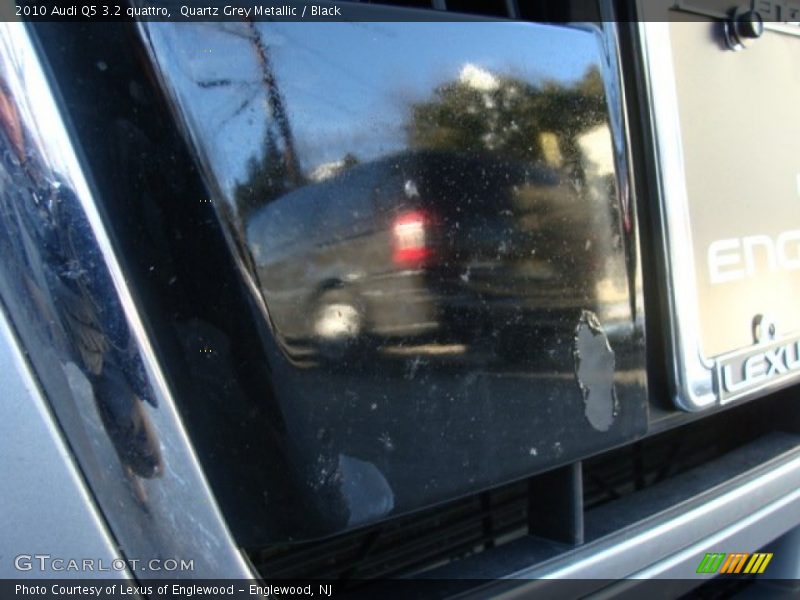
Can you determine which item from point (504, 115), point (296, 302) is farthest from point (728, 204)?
point (296, 302)

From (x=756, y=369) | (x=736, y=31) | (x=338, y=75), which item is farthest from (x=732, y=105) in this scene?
(x=338, y=75)

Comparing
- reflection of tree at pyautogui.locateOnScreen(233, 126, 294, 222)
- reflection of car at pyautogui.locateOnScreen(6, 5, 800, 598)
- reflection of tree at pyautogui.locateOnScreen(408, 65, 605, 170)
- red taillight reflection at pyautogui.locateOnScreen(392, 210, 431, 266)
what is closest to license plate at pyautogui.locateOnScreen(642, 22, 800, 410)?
reflection of car at pyautogui.locateOnScreen(6, 5, 800, 598)

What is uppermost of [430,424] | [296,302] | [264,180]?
[264,180]

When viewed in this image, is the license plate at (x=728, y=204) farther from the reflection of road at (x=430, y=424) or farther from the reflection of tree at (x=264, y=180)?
the reflection of tree at (x=264, y=180)

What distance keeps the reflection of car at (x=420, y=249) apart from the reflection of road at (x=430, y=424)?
0.18 ft

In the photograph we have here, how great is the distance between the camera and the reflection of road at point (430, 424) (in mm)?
907

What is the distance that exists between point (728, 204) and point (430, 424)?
2.45 feet

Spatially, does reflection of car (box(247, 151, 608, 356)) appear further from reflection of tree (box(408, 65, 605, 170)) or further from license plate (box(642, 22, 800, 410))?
license plate (box(642, 22, 800, 410))

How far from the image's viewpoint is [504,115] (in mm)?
1035

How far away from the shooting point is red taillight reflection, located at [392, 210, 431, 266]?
942mm

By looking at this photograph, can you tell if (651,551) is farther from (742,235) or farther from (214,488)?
(214,488)

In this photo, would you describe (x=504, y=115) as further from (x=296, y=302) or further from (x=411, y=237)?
(x=296, y=302)

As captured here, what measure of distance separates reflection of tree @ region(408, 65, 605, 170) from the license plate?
0.24 metres

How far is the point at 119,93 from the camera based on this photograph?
816 mm
